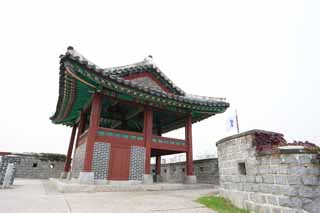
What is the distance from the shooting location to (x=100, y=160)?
9070mm

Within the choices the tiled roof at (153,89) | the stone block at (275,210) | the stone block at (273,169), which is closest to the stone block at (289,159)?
the stone block at (273,169)

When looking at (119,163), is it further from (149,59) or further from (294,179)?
(294,179)

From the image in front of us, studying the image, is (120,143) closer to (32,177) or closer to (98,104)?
(98,104)

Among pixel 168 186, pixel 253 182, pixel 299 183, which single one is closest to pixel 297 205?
pixel 299 183

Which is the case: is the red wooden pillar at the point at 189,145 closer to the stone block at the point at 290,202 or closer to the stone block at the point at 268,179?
the stone block at the point at 268,179

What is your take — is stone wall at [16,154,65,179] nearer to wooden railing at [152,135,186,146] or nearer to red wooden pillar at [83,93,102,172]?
red wooden pillar at [83,93,102,172]

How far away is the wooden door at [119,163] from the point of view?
9.31m

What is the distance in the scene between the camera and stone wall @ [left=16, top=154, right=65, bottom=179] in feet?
53.8

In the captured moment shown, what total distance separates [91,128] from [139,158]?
306 cm

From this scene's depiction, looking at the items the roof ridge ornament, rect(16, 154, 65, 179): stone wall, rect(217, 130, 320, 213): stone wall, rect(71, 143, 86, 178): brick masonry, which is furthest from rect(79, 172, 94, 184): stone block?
rect(16, 154, 65, 179): stone wall

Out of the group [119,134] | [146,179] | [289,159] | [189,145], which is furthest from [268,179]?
[189,145]

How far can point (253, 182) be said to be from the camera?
4688 mm

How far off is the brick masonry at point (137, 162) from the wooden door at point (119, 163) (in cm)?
22

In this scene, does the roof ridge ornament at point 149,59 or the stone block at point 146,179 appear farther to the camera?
the roof ridge ornament at point 149,59
